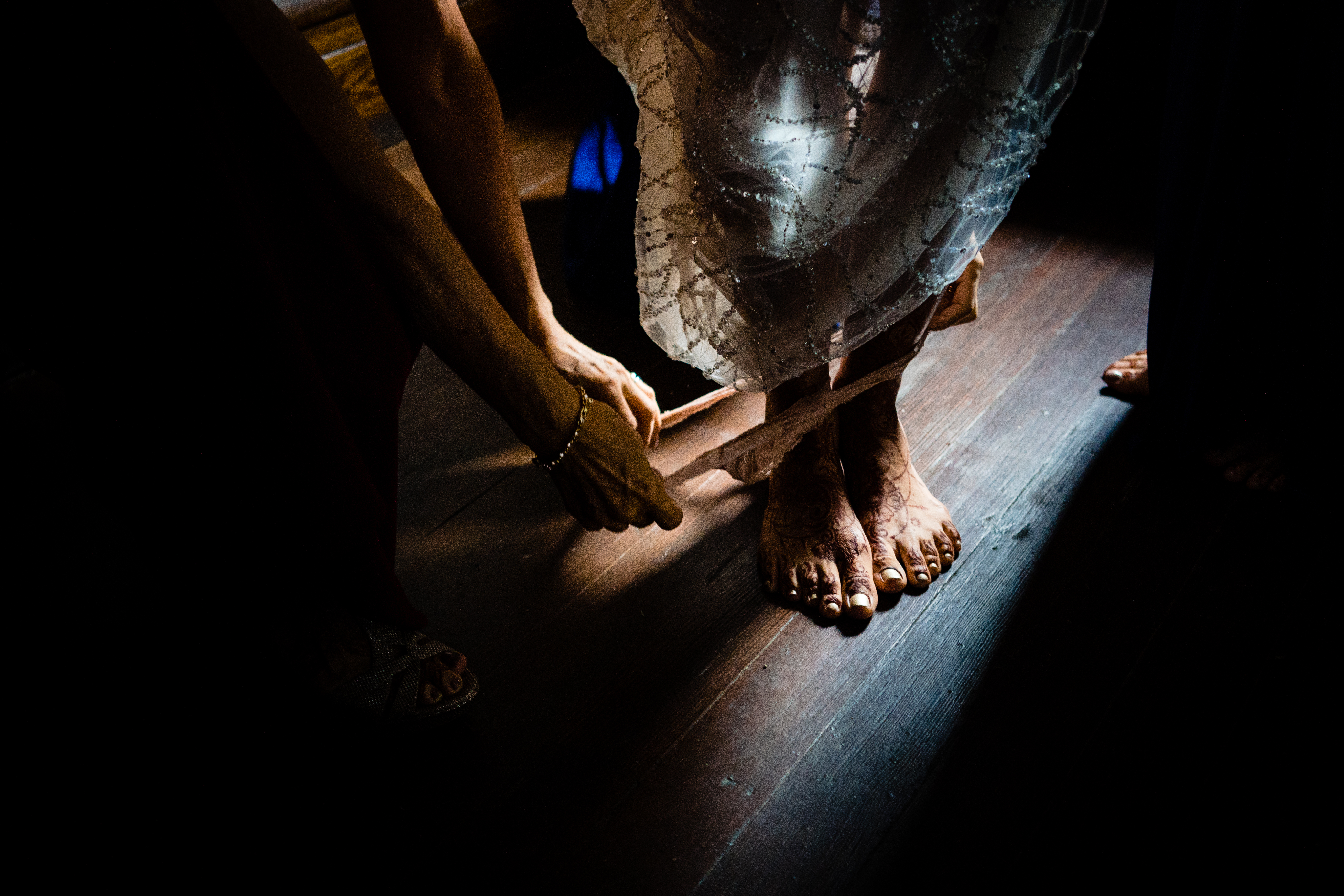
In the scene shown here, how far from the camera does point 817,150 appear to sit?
73cm

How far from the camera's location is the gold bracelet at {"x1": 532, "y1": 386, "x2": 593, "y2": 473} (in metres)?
0.79

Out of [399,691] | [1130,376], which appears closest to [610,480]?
[399,691]

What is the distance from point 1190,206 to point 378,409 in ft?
3.05

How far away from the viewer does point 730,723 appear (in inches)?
35.6

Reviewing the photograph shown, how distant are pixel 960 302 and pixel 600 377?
44cm

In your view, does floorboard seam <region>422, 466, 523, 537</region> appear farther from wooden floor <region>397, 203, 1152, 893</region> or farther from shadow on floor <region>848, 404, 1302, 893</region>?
shadow on floor <region>848, 404, 1302, 893</region>

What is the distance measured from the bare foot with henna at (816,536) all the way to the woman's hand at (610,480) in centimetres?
23

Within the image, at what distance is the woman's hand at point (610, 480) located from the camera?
80cm

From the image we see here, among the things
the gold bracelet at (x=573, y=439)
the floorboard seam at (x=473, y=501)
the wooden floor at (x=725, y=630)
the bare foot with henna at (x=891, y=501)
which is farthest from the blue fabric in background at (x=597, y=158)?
the gold bracelet at (x=573, y=439)

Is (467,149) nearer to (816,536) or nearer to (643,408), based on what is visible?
(643,408)

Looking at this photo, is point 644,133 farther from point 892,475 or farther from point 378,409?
point 892,475

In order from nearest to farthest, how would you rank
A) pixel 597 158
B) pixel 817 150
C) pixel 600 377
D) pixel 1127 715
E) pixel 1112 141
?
pixel 817 150 → pixel 1127 715 → pixel 600 377 → pixel 597 158 → pixel 1112 141

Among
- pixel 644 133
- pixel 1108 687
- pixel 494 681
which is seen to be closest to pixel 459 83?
pixel 644 133

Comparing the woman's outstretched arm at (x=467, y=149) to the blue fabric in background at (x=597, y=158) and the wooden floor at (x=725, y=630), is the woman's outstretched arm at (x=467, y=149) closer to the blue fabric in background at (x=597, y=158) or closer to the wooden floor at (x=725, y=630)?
the wooden floor at (x=725, y=630)
